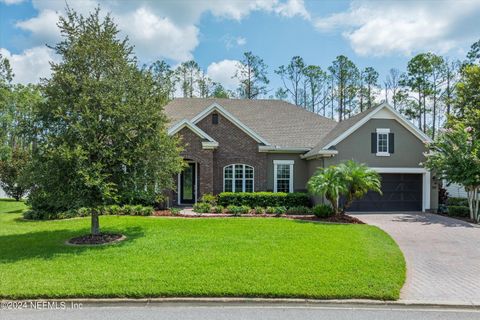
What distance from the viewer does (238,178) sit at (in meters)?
18.7

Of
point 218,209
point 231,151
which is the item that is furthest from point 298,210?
point 231,151

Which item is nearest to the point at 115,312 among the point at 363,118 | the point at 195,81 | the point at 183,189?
the point at 183,189

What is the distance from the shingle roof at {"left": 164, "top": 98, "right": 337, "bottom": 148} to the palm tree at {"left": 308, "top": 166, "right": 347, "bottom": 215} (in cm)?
568

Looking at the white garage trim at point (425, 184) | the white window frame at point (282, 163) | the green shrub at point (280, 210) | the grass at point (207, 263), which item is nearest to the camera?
the grass at point (207, 263)

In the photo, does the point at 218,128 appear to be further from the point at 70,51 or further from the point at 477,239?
the point at 477,239

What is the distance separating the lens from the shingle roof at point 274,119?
2017cm

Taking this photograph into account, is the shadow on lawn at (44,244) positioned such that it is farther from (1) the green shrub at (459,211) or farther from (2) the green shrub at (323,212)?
(1) the green shrub at (459,211)

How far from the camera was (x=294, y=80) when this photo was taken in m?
44.7

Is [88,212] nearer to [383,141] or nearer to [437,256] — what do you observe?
[437,256]

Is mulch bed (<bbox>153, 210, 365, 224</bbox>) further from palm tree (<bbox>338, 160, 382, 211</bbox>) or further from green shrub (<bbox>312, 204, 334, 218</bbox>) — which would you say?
palm tree (<bbox>338, 160, 382, 211</bbox>)

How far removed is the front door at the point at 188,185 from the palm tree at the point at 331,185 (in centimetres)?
791

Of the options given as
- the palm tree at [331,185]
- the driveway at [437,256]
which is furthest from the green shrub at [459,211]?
the palm tree at [331,185]

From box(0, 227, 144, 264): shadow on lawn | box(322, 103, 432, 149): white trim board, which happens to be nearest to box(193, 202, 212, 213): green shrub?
box(0, 227, 144, 264): shadow on lawn

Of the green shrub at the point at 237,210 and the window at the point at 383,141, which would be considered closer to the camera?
the green shrub at the point at 237,210
